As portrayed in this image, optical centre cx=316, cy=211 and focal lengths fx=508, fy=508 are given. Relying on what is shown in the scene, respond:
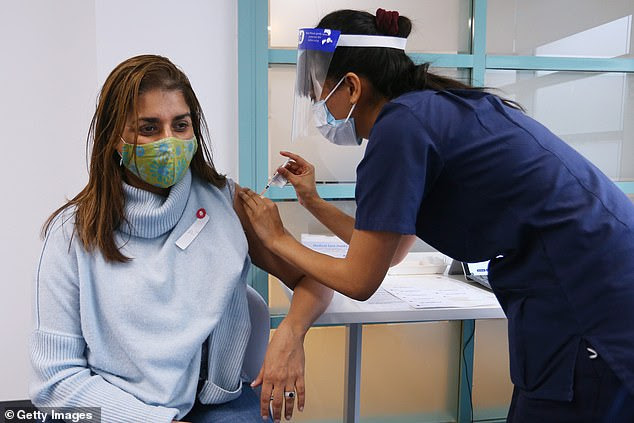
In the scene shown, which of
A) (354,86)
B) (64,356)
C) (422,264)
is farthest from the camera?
(422,264)

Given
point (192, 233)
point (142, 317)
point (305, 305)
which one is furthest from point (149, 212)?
point (305, 305)

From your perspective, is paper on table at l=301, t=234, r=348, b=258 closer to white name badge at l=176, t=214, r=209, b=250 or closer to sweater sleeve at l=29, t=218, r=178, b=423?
white name badge at l=176, t=214, r=209, b=250

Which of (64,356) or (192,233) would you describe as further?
(192,233)

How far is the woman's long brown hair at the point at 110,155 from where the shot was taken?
3.77ft

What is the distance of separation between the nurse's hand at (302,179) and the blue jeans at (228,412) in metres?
0.61

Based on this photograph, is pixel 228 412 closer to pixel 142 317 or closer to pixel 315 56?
pixel 142 317

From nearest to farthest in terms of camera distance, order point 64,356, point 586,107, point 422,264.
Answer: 1. point 64,356
2. point 422,264
3. point 586,107

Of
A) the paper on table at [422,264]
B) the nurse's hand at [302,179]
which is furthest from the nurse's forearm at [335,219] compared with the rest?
the paper on table at [422,264]

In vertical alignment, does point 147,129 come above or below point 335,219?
above

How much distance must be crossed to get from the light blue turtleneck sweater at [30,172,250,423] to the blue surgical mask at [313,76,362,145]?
14.4 inches

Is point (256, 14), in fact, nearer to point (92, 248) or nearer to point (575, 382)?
point (92, 248)

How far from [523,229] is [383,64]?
1.56ft

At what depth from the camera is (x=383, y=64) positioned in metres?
1.15

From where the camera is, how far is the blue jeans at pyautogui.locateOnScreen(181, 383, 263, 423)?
1188 mm
